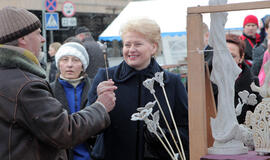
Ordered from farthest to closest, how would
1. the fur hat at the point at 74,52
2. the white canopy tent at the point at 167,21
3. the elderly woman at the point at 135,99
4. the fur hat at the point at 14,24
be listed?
the white canopy tent at the point at 167,21, the fur hat at the point at 74,52, the elderly woman at the point at 135,99, the fur hat at the point at 14,24

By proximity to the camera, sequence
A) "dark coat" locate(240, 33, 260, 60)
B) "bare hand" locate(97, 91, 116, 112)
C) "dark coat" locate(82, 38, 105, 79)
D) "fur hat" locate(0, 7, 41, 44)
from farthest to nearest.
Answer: "dark coat" locate(82, 38, 105, 79)
"dark coat" locate(240, 33, 260, 60)
"bare hand" locate(97, 91, 116, 112)
"fur hat" locate(0, 7, 41, 44)

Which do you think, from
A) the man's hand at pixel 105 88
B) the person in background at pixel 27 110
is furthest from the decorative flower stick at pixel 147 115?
the man's hand at pixel 105 88

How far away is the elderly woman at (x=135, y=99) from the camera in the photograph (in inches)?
122

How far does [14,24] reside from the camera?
2.48m

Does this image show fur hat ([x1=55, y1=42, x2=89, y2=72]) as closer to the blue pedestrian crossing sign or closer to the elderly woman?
the elderly woman

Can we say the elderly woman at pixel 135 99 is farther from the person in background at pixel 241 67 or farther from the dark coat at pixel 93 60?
the dark coat at pixel 93 60

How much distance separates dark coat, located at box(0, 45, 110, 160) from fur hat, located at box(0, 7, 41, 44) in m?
0.07

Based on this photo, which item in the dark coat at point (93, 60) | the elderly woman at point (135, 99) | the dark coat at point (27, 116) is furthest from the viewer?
the dark coat at point (93, 60)

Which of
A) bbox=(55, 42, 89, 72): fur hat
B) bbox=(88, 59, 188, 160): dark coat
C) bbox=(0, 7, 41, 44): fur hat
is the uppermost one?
bbox=(0, 7, 41, 44): fur hat

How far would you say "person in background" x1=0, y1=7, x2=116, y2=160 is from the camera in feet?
7.67

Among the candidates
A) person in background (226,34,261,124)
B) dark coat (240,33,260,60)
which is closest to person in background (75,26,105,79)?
dark coat (240,33,260,60)

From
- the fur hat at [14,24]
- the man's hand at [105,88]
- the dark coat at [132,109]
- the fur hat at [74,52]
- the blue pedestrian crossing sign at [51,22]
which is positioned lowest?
the dark coat at [132,109]

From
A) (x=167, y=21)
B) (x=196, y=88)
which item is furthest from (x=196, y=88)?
(x=167, y=21)

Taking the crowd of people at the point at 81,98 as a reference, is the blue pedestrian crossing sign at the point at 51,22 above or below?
above
